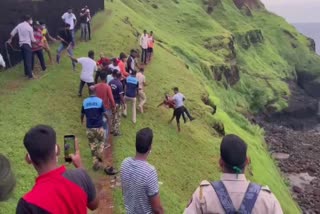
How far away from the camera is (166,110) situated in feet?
81.8

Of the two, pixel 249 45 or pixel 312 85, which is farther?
pixel 312 85

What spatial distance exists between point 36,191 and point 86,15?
25.3 meters

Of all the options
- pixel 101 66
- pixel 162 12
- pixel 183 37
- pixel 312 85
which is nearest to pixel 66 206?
pixel 101 66

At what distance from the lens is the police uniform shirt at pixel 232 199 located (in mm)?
6688

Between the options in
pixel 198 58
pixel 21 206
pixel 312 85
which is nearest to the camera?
pixel 21 206

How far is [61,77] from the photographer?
2364 centimetres

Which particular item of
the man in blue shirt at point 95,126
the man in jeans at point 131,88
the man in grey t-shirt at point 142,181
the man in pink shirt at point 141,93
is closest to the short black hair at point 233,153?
the man in grey t-shirt at point 142,181

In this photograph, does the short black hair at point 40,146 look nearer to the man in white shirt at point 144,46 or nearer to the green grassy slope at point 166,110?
the green grassy slope at point 166,110

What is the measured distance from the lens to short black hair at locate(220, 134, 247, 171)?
6.82 meters

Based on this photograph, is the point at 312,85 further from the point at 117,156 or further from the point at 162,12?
the point at 117,156

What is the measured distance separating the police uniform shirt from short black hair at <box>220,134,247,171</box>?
0.14 m

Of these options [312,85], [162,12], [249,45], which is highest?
[162,12]

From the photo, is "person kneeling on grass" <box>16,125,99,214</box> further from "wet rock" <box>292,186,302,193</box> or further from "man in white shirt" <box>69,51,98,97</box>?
"wet rock" <box>292,186,302,193</box>

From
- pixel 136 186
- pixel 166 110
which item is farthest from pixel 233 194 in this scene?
pixel 166 110
